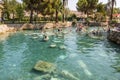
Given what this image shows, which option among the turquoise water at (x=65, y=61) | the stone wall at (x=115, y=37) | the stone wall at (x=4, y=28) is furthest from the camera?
the stone wall at (x=4, y=28)

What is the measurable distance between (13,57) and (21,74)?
817cm

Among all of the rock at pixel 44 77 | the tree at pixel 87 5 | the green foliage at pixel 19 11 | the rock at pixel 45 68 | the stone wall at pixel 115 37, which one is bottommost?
the rock at pixel 44 77

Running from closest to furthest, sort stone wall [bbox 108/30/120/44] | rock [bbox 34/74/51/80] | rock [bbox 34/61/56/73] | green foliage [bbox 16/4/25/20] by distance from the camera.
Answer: rock [bbox 34/74/51/80], rock [bbox 34/61/56/73], stone wall [bbox 108/30/120/44], green foliage [bbox 16/4/25/20]

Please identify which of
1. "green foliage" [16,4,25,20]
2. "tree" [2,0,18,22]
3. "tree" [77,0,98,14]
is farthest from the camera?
"tree" [77,0,98,14]

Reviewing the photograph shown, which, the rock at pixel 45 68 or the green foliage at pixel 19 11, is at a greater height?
the green foliage at pixel 19 11

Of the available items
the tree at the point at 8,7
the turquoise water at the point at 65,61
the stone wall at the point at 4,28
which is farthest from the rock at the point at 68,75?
the tree at the point at 8,7

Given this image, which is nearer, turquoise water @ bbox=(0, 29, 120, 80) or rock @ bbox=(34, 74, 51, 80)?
rock @ bbox=(34, 74, 51, 80)

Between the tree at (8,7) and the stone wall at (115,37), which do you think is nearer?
the stone wall at (115,37)

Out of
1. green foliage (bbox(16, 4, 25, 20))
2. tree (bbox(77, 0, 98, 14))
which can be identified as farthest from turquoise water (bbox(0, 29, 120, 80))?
tree (bbox(77, 0, 98, 14))

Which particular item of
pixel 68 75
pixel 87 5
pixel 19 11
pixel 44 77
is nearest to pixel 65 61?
pixel 68 75

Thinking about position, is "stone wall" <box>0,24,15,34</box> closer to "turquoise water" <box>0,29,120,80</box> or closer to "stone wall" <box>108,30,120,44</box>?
"turquoise water" <box>0,29,120,80</box>

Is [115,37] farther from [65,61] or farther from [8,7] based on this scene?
[8,7]

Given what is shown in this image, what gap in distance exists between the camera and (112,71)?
2377cm

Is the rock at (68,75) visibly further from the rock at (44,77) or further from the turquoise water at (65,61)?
the rock at (44,77)
